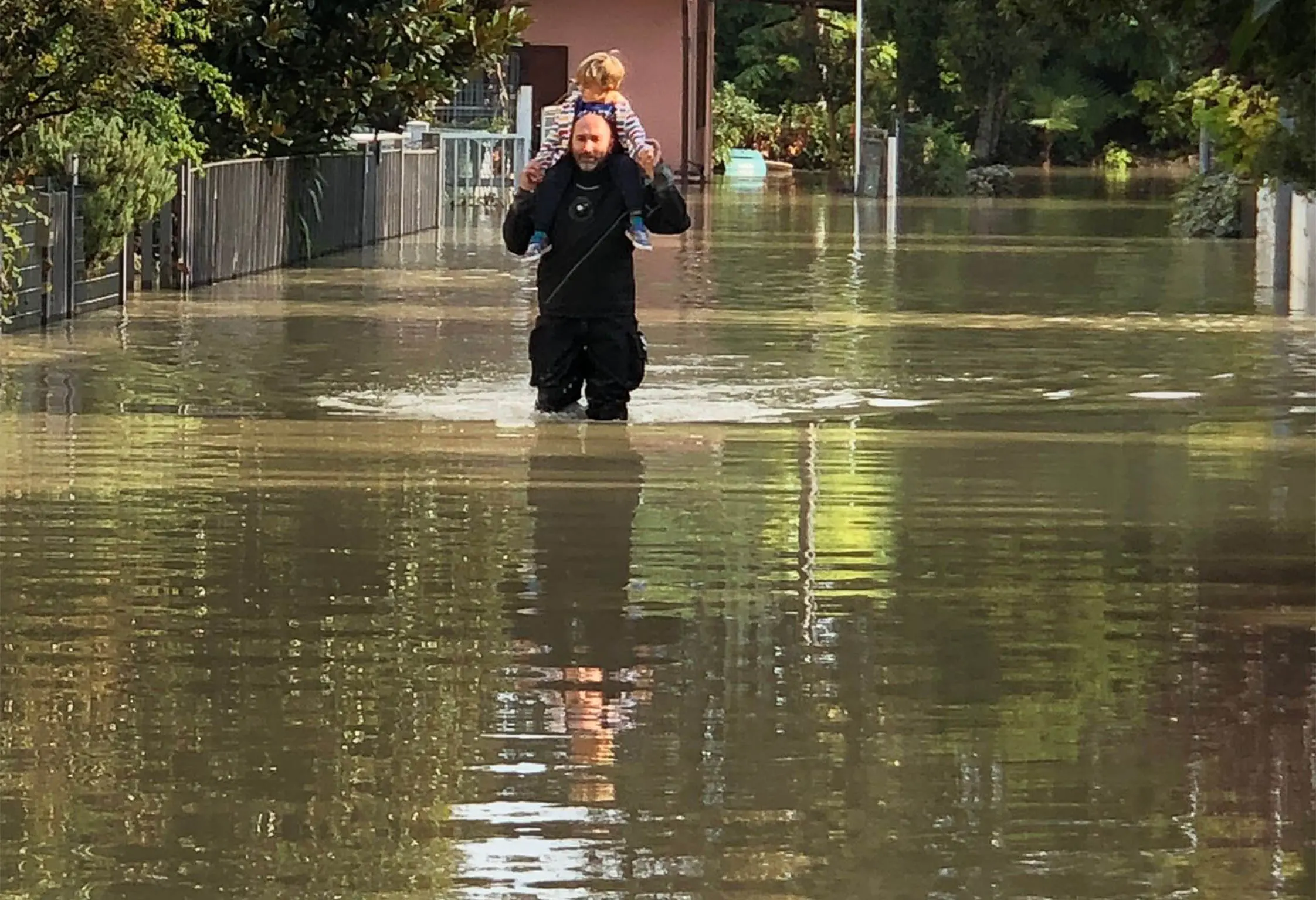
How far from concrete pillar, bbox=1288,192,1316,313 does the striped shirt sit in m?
9.13

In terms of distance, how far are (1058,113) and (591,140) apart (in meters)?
51.2

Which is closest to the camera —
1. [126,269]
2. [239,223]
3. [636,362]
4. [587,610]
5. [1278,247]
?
[587,610]

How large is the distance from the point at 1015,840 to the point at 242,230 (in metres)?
19.0

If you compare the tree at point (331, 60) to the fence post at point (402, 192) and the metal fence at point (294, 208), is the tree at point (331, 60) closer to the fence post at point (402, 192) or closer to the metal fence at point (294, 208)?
the metal fence at point (294, 208)

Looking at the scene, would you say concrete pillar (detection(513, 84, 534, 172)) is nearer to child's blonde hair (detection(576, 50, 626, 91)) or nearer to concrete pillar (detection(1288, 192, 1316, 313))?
concrete pillar (detection(1288, 192, 1316, 313))

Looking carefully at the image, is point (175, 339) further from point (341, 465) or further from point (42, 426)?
point (341, 465)

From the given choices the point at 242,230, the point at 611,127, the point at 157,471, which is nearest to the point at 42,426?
the point at 157,471

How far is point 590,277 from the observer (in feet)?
43.1

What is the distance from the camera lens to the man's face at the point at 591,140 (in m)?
12.8

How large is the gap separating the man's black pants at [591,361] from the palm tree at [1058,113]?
5023 cm

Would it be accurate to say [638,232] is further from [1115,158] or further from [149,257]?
[1115,158]

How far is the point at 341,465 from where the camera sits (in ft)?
38.5

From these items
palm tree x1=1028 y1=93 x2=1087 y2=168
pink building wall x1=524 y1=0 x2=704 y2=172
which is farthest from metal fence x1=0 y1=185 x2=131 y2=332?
palm tree x1=1028 y1=93 x2=1087 y2=168

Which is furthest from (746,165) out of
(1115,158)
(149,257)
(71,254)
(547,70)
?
(71,254)
